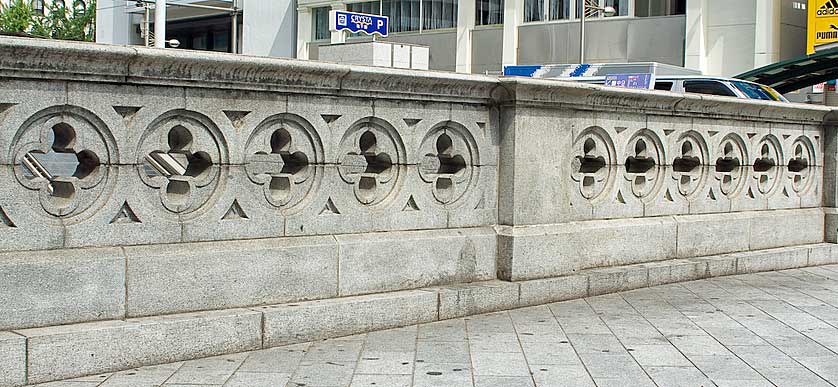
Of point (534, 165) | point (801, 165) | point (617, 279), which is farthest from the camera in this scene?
point (801, 165)

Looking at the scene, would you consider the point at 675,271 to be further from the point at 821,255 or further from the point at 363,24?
the point at 363,24

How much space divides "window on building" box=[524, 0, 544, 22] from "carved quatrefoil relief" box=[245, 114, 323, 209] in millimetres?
34042

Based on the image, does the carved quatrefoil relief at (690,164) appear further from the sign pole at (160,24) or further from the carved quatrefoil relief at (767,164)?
the sign pole at (160,24)

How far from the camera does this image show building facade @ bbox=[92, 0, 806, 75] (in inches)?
1361

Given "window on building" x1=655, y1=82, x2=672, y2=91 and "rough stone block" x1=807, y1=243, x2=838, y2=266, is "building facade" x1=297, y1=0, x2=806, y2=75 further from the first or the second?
"rough stone block" x1=807, y1=243, x2=838, y2=266

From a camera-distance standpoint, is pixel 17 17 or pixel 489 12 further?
pixel 17 17

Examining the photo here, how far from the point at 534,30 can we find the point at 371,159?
33233 mm

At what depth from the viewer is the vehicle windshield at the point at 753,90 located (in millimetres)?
21422

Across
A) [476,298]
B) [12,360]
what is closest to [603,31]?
[476,298]

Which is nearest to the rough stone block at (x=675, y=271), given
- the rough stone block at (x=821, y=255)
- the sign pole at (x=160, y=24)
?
the rough stone block at (x=821, y=255)

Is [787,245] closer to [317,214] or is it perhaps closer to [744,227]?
[744,227]

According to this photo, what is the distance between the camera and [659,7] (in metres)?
36.9

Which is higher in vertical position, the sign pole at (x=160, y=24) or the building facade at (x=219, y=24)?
the building facade at (x=219, y=24)

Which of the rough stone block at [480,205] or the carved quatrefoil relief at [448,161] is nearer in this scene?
the carved quatrefoil relief at [448,161]
